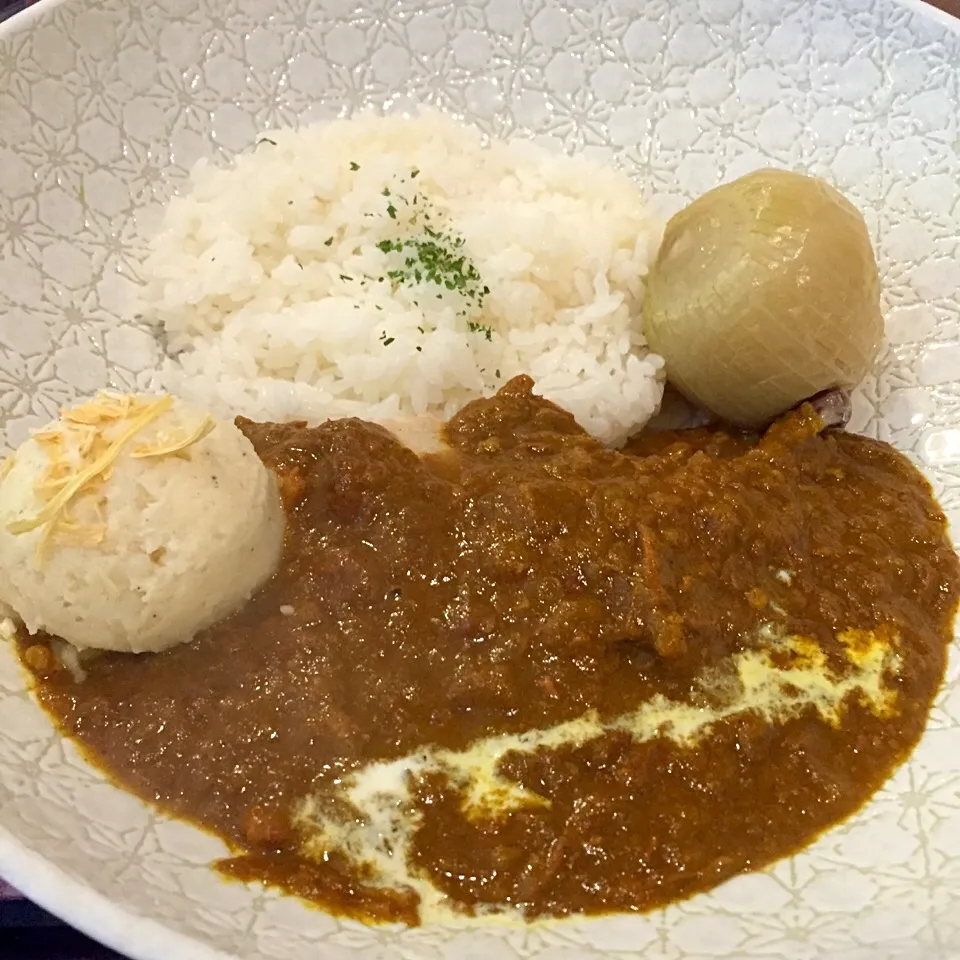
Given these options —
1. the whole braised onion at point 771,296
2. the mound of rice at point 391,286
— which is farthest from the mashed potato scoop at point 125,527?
the whole braised onion at point 771,296

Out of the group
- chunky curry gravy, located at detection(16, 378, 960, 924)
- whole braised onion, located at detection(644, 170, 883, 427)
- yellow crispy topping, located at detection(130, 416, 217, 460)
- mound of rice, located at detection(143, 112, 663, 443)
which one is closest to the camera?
chunky curry gravy, located at detection(16, 378, 960, 924)

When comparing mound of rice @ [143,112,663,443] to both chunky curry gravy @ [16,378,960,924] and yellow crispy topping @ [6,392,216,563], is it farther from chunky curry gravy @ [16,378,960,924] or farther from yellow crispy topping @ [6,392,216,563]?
yellow crispy topping @ [6,392,216,563]

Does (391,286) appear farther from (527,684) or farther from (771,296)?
(527,684)

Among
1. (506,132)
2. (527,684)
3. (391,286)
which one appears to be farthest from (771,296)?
(506,132)

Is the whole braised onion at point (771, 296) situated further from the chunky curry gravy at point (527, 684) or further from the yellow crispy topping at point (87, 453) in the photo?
the yellow crispy topping at point (87, 453)

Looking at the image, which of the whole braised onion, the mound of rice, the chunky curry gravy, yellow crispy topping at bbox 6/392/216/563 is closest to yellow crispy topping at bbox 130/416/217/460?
yellow crispy topping at bbox 6/392/216/563

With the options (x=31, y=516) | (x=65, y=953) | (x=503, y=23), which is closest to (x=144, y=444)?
(x=31, y=516)
